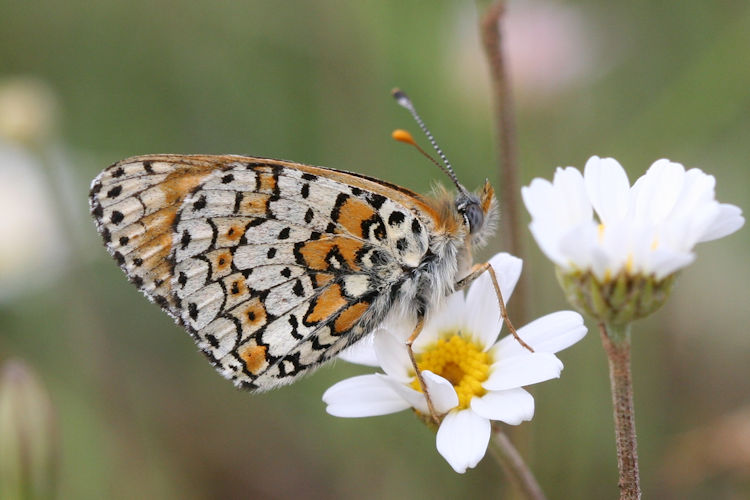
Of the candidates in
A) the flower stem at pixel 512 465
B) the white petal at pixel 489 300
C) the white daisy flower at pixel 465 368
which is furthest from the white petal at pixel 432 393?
the white petal at pixel 489 300

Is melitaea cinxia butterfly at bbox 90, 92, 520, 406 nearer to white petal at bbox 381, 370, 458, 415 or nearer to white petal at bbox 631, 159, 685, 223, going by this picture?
white petal at bbox 381, 370, 458, 415

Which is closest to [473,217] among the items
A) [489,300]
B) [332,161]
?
[489,300]

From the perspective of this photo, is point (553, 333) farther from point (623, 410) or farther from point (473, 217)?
point (473, 217)

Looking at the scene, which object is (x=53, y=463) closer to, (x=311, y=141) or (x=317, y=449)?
(x=317, y=449)

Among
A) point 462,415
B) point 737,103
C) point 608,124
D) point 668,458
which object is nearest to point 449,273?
point 462,415

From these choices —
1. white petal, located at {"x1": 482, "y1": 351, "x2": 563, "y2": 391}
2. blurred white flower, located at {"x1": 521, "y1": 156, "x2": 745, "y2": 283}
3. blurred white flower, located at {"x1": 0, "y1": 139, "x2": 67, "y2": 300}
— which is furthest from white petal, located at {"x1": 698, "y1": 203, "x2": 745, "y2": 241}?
blurred white flower, located at {"x1": 0, "y1": 139, "x2": 67, "y2": 300}

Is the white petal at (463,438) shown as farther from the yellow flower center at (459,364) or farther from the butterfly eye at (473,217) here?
the butterfly eye at (473,217)
